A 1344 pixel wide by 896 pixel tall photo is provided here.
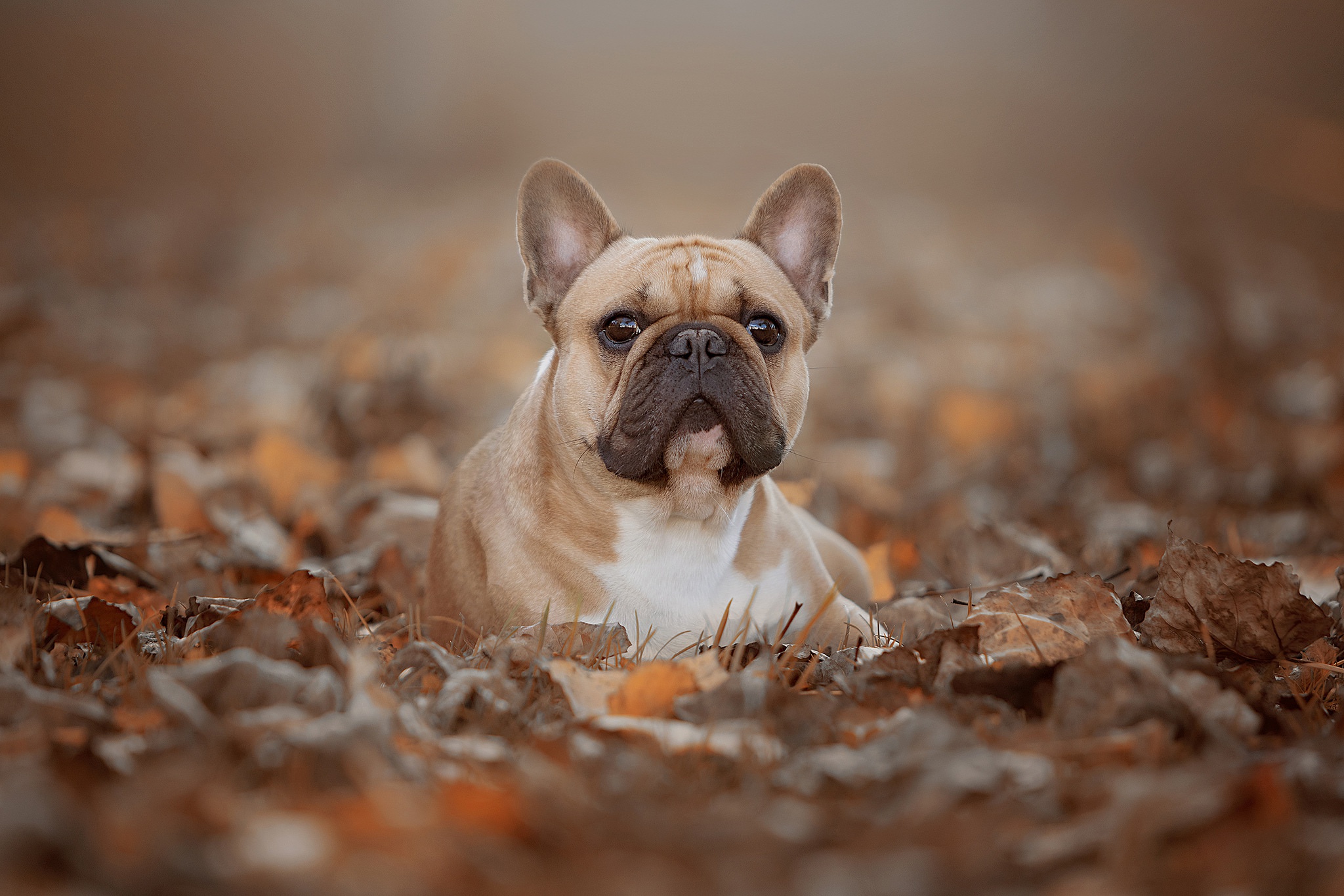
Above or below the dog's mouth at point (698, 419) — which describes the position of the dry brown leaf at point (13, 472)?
below

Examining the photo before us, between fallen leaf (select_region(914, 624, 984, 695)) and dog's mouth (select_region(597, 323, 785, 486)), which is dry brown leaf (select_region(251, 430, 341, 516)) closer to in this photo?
dog's mouth (select_region(597, 323, 785, 486))

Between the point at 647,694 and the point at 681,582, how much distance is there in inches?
54.5

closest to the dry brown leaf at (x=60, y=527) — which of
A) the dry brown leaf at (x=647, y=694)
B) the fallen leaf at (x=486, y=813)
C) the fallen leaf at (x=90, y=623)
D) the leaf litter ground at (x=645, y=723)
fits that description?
the leaf litter ground at (x=645, y=723)

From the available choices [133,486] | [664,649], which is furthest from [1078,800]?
[133,486]

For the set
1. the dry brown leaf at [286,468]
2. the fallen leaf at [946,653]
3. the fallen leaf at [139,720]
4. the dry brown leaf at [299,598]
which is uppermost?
the fallen leaf at [946,653]

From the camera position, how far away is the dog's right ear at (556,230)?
3.70 meters

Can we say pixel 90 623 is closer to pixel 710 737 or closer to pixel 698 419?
pixel 710 737

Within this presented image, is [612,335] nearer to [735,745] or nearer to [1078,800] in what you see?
[735,745]

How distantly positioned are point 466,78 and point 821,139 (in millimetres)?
7240

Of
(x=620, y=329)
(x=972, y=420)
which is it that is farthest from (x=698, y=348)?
(x=972, y=420)

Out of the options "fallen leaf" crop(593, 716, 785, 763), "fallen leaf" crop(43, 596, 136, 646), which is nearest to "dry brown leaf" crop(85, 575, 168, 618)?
"fallen leaf" crop(43, 596, 136, 646)

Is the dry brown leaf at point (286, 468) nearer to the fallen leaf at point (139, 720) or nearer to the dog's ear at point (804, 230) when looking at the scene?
the dog's ear at point (804, 230)

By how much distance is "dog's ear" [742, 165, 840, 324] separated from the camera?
3904mm

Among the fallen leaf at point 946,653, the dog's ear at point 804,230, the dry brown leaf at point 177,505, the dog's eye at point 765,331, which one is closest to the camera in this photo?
the fallen leaf at point 946,653
